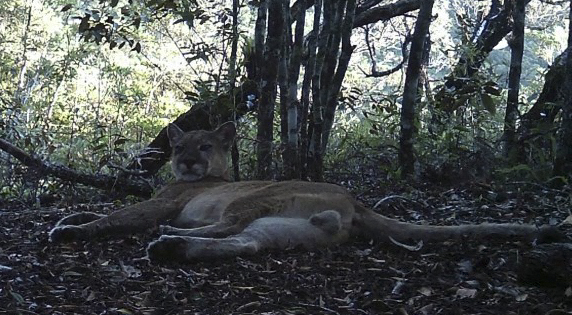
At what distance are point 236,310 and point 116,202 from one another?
12.6 ft

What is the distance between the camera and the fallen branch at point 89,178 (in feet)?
23.0

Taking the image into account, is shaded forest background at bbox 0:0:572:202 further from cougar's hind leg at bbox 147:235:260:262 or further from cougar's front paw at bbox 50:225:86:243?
cougar's hind leg at bbox 147:235:260:262

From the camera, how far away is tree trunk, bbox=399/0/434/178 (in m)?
6.79

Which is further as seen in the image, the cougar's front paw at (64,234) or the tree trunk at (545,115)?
the tree trunk at (545,115)

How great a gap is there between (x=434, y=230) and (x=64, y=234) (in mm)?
2181

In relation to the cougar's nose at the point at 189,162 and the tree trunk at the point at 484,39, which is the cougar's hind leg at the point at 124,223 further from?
the tree trunk at the point at 484,39

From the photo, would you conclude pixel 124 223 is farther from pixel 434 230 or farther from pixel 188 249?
pixel 434 230

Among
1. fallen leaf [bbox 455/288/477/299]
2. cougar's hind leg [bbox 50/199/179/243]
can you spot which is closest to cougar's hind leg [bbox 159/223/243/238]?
cougar's hind leg [bbox 50/199/179/243]

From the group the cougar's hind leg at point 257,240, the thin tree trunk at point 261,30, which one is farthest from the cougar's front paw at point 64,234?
the thin tree trunk at point 261,30

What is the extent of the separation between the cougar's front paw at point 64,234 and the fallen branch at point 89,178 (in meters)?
2.37

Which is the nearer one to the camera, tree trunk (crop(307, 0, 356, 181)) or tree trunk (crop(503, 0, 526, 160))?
tree trunk (crop(307, 0, 356, 181))

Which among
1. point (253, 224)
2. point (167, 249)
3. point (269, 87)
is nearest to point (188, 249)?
point (167, 249)

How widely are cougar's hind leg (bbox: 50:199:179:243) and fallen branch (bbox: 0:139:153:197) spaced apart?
1.92 meters

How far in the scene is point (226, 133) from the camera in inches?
247
